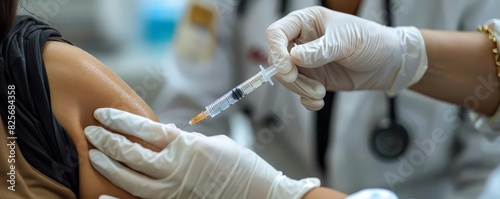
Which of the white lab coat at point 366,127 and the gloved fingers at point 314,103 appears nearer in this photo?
the gloved fingers at point 314,103

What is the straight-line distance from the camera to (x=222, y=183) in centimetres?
112

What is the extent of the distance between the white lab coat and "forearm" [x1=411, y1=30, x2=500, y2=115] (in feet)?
0.70

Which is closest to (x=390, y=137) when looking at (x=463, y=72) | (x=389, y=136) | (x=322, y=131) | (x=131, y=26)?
Answer: (x=389, y=136)

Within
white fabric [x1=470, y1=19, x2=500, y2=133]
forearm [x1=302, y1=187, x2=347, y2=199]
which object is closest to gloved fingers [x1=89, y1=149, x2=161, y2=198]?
forearm [x1=302, y1=187, x2=347, y2=199]

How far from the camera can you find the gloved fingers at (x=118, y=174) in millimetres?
1064

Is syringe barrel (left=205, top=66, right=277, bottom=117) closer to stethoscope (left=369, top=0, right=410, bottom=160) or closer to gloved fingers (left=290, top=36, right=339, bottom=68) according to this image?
gloved fingers (left=290, top=36, right=339, bottom=68)

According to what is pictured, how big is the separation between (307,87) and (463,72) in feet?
1.79

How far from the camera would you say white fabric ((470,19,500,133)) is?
1465mm

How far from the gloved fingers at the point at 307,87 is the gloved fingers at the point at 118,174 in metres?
0.34

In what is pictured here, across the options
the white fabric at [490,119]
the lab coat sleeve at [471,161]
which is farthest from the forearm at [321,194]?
the lab coat sleeve at [471,161]

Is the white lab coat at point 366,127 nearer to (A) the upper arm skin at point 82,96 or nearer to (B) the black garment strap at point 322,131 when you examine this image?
(B) the black garment strap at point 322,131

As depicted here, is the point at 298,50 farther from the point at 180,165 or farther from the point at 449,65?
the point at 449,65

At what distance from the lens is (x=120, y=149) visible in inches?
42.3

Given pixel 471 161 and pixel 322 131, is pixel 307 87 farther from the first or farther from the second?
pixel 471 161
